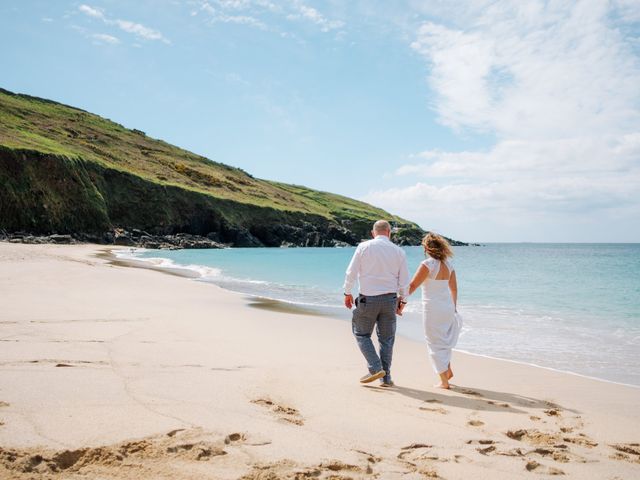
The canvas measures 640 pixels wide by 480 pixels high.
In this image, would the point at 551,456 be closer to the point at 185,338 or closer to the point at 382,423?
the point at 382,423

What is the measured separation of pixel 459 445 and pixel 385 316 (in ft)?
8.67

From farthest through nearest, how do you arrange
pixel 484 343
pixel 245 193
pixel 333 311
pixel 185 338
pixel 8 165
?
pixel 245 193 → pixel 8 165 → pixel 333 311 → pixel 484 343 → pixel 185 338

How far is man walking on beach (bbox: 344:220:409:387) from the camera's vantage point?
672 centimetres

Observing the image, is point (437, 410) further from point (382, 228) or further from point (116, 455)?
point (116, 455)

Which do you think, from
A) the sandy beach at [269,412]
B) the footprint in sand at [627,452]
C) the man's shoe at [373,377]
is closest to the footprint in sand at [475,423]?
the sandy beach at [269,412]

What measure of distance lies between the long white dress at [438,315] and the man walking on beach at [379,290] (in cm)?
44

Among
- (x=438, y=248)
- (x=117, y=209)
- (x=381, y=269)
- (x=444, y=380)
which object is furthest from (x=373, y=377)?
(x=117, y=209)

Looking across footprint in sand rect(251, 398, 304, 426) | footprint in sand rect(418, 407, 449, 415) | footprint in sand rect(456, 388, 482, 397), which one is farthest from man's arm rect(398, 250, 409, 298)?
footprint in sand rect(251, 398, 304, 426)

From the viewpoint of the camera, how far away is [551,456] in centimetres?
415

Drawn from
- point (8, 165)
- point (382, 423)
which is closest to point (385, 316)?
point (382, 423)

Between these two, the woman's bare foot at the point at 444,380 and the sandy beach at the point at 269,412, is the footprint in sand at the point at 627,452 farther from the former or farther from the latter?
the woman's bare foot at the point at 444,380

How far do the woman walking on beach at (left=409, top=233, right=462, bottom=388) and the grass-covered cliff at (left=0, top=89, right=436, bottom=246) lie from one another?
60116 mm

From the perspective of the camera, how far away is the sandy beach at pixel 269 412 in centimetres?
349

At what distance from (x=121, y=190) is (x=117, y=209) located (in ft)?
12.2
